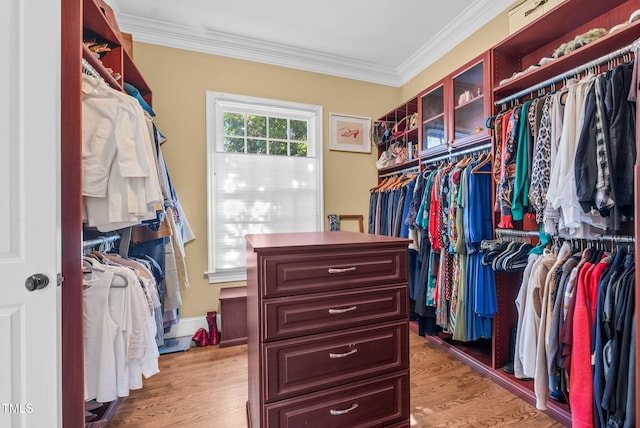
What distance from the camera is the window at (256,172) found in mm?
2822

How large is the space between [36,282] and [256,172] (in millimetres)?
2117

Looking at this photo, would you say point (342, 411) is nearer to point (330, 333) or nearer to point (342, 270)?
point (330, 333)

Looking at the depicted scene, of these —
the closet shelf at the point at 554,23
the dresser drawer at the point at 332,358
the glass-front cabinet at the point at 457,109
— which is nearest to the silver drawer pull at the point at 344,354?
the dresser drawer at the point at 332,358

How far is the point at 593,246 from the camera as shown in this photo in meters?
1.46

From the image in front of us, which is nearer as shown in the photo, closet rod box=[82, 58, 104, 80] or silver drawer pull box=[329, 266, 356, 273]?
silver drawer pull box=[329, 266, 356, 273]

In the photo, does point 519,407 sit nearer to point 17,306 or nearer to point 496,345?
point 496,345

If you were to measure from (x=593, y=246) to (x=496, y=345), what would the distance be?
898 millimetres

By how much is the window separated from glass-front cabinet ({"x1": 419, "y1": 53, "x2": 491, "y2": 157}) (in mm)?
1149

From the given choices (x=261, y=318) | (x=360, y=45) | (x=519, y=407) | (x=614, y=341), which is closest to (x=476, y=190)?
(x=614, y=341)

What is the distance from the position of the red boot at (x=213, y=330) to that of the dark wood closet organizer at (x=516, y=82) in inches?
74.9

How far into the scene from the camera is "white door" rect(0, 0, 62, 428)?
943 mm

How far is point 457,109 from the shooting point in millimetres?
2320

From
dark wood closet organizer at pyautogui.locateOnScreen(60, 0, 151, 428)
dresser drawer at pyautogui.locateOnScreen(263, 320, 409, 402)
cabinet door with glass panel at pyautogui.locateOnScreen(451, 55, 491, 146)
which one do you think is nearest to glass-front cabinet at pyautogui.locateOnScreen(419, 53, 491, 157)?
cabinet door with glass panel at pyautogui.locateOnScreen(451, 55, 491, 146)

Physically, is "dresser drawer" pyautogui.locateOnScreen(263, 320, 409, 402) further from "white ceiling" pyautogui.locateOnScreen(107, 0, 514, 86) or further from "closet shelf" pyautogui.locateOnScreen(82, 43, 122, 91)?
"white ceiling" pyautogui.locateOnScreen(107, 0, 514, 86)
